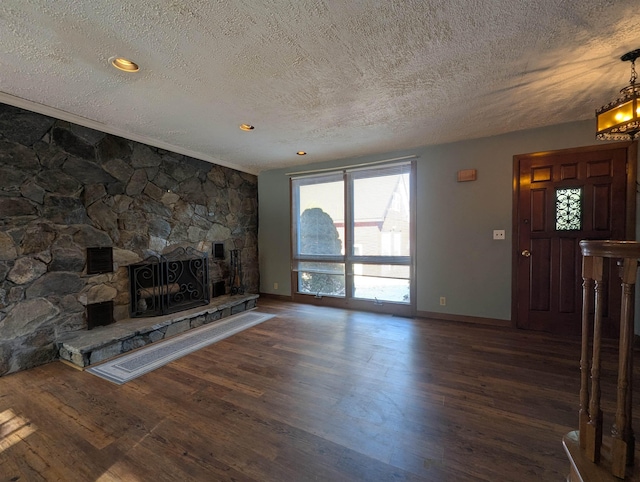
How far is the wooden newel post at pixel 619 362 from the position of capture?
1.04 m

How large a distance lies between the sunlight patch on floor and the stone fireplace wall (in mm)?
819

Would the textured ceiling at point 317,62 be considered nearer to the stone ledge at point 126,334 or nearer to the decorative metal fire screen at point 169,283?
the decorative metal fire screen at point 169,283

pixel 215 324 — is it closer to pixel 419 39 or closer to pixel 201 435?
pixel 201 435

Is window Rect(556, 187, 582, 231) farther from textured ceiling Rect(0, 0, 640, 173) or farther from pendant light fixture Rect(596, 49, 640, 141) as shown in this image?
pendant light fixture Rect(596, 49, 640, 141)

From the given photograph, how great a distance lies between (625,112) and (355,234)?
2907 mm

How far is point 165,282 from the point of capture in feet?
11.2

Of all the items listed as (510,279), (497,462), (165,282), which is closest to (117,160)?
(165,282)

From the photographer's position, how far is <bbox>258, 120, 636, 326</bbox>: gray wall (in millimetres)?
3156

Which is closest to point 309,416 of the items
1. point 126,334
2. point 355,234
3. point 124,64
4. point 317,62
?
point 126,334

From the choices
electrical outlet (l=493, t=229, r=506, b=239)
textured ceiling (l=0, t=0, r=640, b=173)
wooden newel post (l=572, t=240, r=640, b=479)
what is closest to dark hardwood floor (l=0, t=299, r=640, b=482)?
wooden newel post (l=572, t=240, r=640, b=479)

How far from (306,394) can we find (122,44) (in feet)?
8.58

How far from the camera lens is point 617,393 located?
3.55 ft

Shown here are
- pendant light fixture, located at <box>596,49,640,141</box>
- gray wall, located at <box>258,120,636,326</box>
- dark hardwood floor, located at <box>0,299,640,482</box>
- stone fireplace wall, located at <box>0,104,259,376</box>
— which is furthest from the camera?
gray wall, located at <box>258,120,636,326</box>

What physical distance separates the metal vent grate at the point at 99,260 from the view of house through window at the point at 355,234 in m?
2.58
